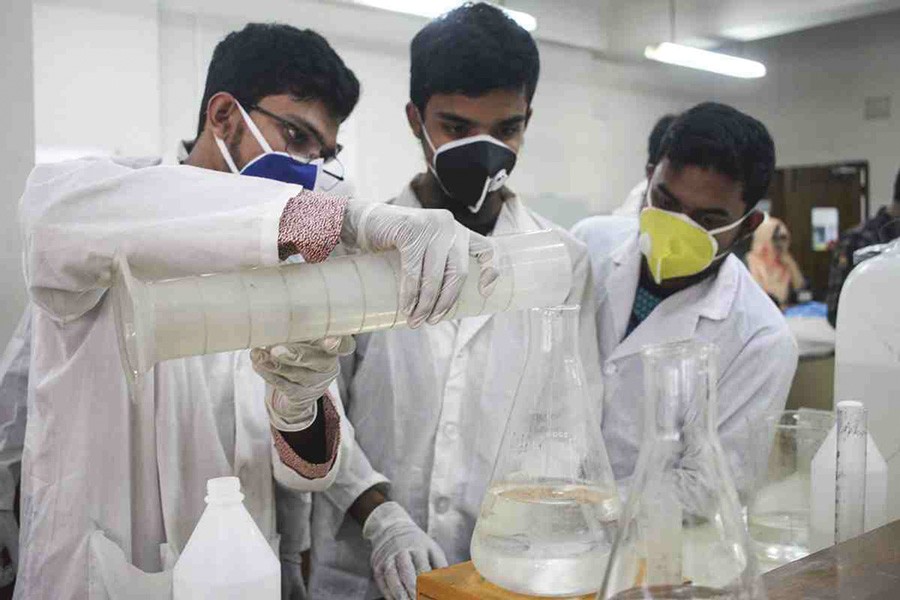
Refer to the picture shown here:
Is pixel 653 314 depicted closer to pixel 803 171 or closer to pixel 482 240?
pixel 482 240

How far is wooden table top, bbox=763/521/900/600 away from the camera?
0.80 m

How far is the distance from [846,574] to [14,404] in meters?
1.33

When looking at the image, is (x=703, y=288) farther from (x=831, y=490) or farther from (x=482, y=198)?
(x=831, y=490)

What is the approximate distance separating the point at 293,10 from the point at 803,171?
17.1ft

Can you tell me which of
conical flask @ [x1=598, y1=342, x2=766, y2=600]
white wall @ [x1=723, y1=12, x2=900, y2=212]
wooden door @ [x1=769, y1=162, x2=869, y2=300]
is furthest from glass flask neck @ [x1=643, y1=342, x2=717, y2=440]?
wooden door @ [x1=769, y1=162, x2=869, y2=300]

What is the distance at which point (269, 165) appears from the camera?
135cm

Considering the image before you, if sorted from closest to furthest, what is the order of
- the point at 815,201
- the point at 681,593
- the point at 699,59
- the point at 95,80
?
1. the point at 681,593
2. the point at 95,80
3. the point at 699,59
4. the point at 815,201

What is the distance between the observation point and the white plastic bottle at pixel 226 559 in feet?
2.49

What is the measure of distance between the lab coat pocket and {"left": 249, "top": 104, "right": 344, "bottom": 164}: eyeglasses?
2.13 feet

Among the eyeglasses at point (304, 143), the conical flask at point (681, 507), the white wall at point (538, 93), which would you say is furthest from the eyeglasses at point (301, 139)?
the white wall at point (538, 93)

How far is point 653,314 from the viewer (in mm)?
1738

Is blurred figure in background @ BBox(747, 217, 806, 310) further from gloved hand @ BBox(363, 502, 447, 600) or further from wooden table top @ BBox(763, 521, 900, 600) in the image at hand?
wooden table top @ BBox(763, 521, 900, 600)

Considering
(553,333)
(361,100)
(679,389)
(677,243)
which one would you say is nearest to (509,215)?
(677,243)

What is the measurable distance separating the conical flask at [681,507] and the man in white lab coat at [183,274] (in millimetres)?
292
